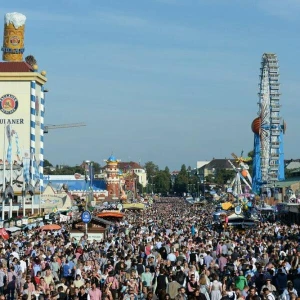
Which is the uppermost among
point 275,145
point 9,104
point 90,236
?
point 9,104

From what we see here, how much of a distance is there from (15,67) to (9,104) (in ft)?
15.6

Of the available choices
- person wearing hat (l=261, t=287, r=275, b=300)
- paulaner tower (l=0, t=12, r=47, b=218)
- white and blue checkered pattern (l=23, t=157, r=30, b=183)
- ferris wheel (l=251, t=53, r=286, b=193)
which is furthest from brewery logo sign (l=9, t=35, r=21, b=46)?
person wearing hat (l=261, t=287, r=275, b=300)

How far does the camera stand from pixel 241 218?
4703 cm

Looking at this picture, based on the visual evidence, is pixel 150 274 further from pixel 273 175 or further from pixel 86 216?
pixel 273 175

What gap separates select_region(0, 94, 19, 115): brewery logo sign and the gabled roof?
3173 mm

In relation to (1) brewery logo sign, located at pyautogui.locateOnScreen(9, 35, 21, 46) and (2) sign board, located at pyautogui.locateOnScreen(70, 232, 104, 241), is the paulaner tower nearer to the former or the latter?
(1) brewery logo sign, located at pyautogui.locateOnScreen(9, 35, 21, 46)

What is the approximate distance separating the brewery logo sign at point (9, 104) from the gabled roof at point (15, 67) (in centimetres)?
317

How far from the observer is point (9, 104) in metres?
100

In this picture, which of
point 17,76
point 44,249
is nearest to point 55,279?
point 44,249

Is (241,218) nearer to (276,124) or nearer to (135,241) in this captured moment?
(135,241)

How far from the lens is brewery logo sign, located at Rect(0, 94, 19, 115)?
99875 mm

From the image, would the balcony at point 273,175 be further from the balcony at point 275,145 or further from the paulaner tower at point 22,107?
the paulaner tower at point 22,107

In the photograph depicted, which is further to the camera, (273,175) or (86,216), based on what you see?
(273,175)

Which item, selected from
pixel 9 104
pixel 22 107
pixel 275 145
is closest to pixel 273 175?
pixel 275 145
